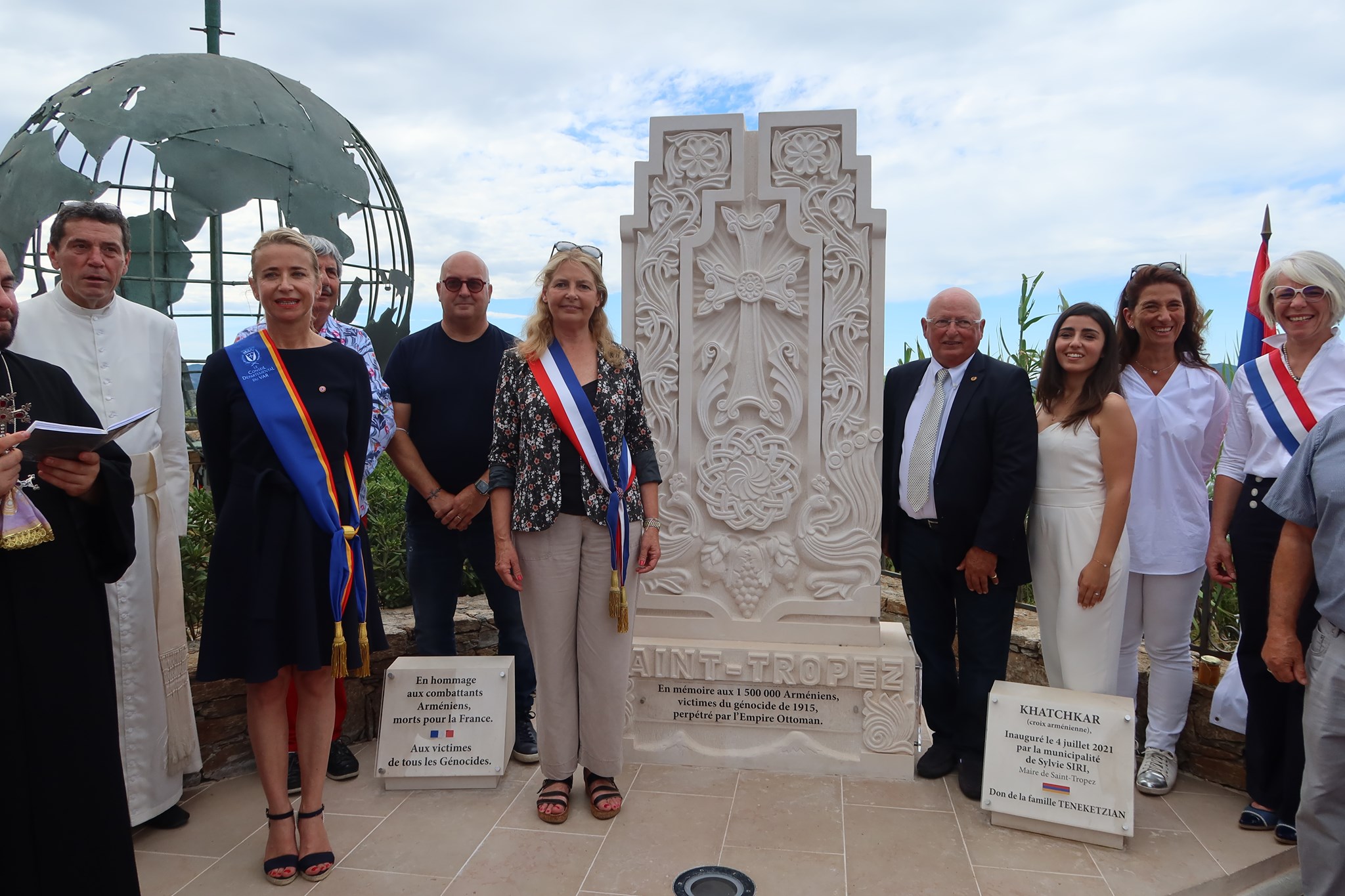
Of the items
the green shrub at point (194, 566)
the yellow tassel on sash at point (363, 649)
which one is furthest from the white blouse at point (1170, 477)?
the green shrub at point (194, 566)

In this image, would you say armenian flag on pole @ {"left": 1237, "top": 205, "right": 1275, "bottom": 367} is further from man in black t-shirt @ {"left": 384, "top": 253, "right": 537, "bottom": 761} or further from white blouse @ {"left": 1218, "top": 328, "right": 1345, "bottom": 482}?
man in black t-shirt @ {"left": 384, "top": 253, "right": 537, "bottom": 761}

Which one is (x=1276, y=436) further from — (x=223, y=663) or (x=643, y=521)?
(x=223, y=663)

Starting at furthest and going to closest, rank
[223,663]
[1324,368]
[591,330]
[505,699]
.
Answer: [505,699] → [591,330] → [1324,368] → [223,663]

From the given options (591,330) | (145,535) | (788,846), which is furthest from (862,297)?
(145,535)

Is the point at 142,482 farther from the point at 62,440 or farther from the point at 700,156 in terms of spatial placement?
the point at 700,156

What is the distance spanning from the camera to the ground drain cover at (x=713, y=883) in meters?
2.63

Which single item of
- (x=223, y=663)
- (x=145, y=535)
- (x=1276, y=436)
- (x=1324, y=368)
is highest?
(x=1324, y=368)

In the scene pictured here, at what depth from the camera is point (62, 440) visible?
185cm

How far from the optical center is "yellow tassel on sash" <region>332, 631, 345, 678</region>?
2639 mm

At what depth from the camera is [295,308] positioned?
2.61 m

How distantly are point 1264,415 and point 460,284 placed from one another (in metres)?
2.92

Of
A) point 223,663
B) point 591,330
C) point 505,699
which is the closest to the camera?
point 223,663

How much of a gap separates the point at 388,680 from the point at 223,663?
92 centimetres

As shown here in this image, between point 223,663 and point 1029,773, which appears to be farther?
point 1029,773
